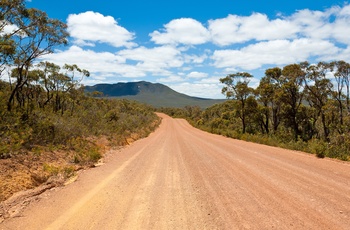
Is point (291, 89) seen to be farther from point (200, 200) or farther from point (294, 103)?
point (200, 200)

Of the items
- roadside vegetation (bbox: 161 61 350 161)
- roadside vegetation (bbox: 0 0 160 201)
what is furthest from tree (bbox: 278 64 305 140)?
roadside vegetation (bbox: 0 0 160 201)

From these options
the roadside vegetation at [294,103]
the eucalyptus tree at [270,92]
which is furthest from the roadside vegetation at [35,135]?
the eucalyptus tree at [270,92]

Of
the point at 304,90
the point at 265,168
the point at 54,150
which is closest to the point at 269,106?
the point at 304,90

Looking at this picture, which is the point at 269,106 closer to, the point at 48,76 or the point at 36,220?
the point at 48,76

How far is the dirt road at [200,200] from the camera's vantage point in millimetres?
4625

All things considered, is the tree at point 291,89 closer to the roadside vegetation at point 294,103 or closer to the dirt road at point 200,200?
the roadside vegetation at point 294,103

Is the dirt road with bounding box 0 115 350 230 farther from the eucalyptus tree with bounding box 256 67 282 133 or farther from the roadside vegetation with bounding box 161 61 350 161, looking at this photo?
the eucalyptus tree with bounding box 256 67 282 133

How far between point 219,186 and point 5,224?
492cm

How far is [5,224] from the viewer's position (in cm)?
485

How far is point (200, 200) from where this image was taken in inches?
227

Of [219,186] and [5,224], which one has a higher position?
[219,186]

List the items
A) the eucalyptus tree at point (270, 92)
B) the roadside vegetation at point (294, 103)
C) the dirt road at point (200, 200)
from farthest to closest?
the eucalyptus tree at point (270, 92) < the roadside vegetation at point (294, 103) < the dirt road at point (200, 200)

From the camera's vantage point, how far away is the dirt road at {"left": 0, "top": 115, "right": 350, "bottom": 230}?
4625 mm

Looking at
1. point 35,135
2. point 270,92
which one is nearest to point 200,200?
point 35,135
